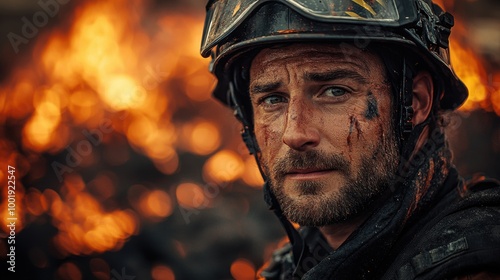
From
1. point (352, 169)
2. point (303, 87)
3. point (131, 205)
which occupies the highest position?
point (303, 87)

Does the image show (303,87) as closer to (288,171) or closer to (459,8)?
(288,171)

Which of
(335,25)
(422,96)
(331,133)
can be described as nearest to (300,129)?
(331,133)

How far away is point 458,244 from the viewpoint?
80.0 inches

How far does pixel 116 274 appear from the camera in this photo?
21.9ft

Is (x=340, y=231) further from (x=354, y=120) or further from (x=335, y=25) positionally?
(x=335, y=25)

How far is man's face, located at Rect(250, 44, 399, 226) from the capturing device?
256 centimetres

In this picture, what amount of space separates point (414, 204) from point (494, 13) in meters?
7.23

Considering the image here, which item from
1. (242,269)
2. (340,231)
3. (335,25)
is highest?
(335,25)

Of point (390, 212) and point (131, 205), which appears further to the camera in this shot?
point (131, 205)

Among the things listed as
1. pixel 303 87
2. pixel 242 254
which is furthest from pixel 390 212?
pixel 242 254

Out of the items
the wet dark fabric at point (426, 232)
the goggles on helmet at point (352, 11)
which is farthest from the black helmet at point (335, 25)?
the wet dark fabric at point (426, 232)

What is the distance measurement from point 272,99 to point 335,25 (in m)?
0.50

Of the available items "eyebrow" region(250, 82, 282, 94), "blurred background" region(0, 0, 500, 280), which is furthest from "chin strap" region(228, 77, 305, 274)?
"blurred background" region(0, 0, 500, 280)

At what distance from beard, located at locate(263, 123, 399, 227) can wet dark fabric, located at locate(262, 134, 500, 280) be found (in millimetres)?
85
